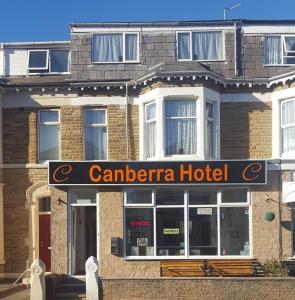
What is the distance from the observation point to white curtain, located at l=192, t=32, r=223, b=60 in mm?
20156

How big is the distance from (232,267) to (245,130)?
4244 mm

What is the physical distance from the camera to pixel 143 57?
65.4 ft

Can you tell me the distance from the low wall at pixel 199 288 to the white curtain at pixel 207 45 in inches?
303

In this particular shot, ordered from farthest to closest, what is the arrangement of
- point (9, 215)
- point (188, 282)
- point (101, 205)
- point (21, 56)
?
point (21, 56), point (9, 215), point (101, 205), point (188, 282)

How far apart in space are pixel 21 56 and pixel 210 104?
667 centimetres

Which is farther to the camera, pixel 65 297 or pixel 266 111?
pixel 266 111

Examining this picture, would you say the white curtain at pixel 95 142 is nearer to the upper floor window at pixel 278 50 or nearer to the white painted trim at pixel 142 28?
the white painted trim at pixel 142 28

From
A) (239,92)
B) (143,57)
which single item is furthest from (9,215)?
(239,92)

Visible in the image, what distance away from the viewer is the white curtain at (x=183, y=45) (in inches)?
792

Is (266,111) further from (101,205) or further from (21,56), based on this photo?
(21,56)

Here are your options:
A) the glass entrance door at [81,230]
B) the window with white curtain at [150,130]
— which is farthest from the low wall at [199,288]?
the window with white curtain at [150,130]

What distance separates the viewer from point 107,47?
2019 cm

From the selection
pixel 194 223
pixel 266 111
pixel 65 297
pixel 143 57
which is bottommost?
pixel 65 297

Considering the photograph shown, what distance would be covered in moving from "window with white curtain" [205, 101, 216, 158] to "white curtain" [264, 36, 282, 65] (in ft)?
8.57
